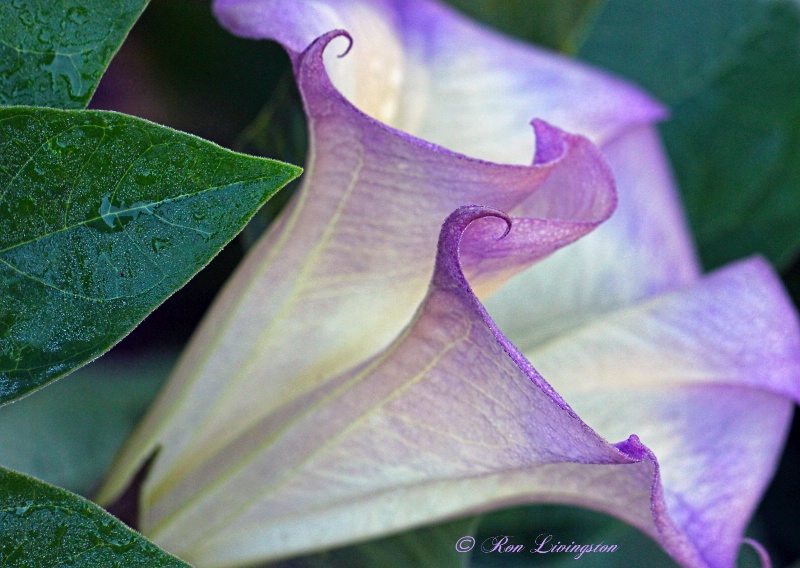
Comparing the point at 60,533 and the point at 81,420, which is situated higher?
the point at 60,533

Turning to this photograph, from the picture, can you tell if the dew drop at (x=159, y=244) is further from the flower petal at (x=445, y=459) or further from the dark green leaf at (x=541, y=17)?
the dark green leaf at (x=541, y=17)

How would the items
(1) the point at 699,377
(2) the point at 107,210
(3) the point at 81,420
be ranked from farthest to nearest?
(3) the point at 81,420 → (1) the point at 699,377 → (2) the point at 107,210

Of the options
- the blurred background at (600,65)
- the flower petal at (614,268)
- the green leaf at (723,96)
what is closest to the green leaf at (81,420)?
the blurred background at (600,65)

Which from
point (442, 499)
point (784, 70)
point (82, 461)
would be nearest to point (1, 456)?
point (82, 461)
